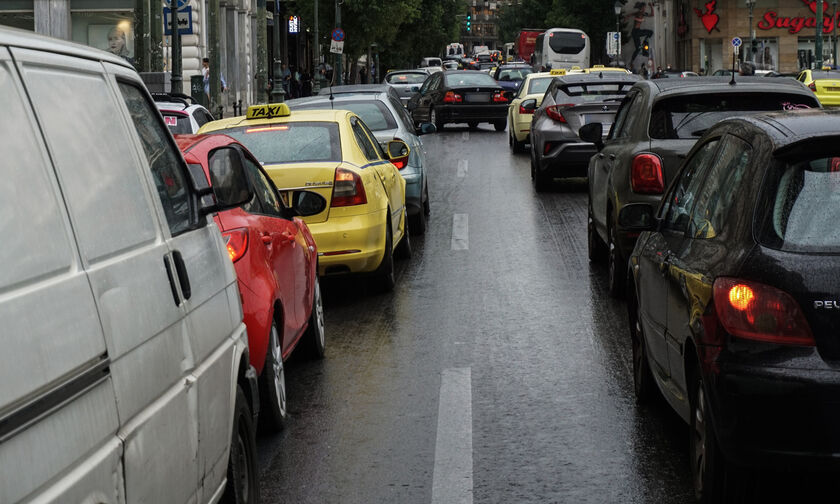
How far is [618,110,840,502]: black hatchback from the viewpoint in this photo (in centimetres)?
466

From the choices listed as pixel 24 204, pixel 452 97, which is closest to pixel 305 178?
pixel 24 204

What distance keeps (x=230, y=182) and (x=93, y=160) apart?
1492 mm

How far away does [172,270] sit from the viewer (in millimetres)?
4098

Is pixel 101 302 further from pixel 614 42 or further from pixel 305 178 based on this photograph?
pixel 614 42

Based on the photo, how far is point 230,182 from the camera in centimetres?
507

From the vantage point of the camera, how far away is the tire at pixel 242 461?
479 cm

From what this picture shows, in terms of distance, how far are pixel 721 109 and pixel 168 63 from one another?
126ft

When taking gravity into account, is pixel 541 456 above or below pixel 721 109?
below

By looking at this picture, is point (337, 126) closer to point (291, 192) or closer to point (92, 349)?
point (291, 192)

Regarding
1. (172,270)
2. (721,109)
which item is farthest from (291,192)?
(172,270)

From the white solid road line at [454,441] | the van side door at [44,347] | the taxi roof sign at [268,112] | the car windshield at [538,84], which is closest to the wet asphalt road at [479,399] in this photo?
the white solid road line at [454,441]

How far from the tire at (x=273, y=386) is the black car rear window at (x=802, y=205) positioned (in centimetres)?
262

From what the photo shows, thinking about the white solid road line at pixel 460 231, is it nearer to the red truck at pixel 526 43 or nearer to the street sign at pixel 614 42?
the street sign at pixel 614 42

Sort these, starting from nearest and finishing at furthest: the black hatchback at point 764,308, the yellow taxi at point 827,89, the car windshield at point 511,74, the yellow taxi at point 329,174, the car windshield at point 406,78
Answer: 1. the black hatchback at point 764,308
2. the yellow taxi at point 329,174
3. the yellow taxi at point 827,89
4. the car windshield at point 406,78
5. the car windshield at point 511,74
